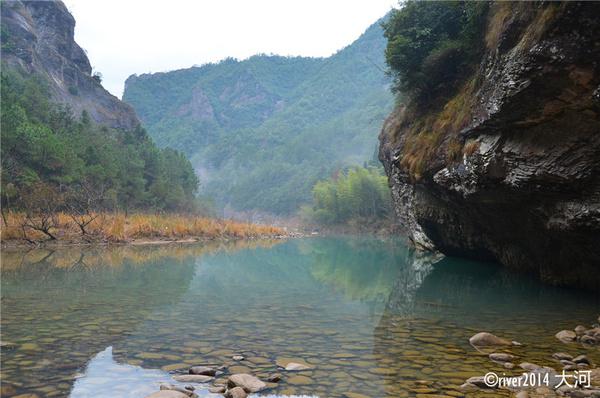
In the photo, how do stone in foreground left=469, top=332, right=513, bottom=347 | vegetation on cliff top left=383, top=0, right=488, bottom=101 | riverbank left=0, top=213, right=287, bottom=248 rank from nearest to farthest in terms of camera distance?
1. stone in foreground left=469, top=332, right=513, bottom=347
2. vegetation on cliff top left=383, top=0, right=488, bottom=101
3. riverbank left=0, top=213, right=287, bottom=248

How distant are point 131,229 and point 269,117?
13274 cm

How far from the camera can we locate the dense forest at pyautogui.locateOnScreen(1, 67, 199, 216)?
76.4 ft

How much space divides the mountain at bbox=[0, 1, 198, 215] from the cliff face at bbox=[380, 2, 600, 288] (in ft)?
60.9

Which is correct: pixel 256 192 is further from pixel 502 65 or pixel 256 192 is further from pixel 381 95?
pixel 502 65

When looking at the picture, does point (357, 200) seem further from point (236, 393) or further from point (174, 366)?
point (236, 393)

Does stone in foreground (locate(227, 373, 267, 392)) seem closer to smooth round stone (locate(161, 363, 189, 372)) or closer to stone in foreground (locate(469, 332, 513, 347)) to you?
smooth round stone (locate(161, 363, 189, 372))

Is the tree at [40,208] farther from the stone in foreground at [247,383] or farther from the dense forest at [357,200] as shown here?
the dense forest at [357,200]

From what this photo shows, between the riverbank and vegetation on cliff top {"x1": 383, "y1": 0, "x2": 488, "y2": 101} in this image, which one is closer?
vegetation on cliff top {"x1": 383, "y1": 0, "x2": 488, "y2": 101}

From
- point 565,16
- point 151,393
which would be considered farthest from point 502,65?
point 151,393

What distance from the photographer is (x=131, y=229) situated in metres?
24.9

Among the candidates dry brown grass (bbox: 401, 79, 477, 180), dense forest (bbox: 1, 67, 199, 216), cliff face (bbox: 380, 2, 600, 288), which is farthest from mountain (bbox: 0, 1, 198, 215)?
cliff face (bbox: 380, 2, 600, 288)

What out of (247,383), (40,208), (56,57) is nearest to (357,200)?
(40,208)

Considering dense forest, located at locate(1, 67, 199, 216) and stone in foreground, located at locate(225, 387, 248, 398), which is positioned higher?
dense forest, located at locate(1, 67, 199, 216)

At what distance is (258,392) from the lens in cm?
421
